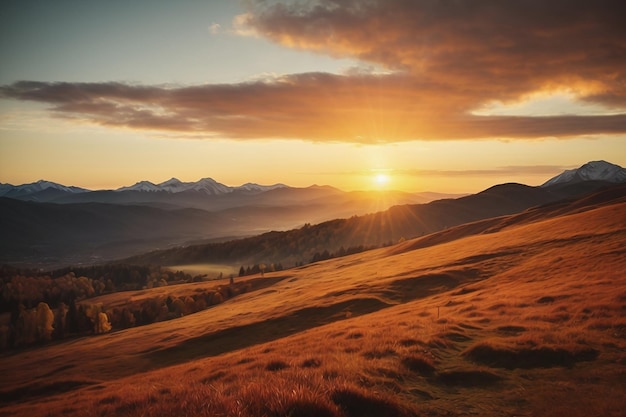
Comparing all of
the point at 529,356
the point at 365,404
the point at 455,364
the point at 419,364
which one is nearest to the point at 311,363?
the point at 419,364

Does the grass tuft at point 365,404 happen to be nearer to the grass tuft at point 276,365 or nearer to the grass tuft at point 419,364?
the grass tuft at point 419,364

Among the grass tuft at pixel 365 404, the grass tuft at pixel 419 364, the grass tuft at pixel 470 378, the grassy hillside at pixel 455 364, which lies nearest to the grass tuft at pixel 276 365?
the grassy hillside at pixel 455 364

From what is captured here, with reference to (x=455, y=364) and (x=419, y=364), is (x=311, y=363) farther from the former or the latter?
(x=455, y=364)

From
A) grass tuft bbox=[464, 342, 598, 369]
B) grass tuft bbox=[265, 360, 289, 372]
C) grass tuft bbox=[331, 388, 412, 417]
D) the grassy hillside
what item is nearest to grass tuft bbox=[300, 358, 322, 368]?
the grassy hillside

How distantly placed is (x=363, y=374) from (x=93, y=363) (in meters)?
72.6

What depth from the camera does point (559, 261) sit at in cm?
4797

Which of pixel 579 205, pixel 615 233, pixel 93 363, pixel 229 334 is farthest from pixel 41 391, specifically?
pixel 579 205

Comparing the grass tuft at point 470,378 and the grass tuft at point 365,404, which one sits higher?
the grass tuft at point 365,404

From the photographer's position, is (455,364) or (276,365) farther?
(276,365)

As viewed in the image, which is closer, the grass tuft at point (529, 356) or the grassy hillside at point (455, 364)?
the grassy hillside at point (455, 364)

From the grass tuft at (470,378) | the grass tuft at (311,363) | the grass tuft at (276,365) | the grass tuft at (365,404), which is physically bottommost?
the grass tuft at (276,365)

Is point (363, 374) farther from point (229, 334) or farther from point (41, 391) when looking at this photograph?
point (41, 391)

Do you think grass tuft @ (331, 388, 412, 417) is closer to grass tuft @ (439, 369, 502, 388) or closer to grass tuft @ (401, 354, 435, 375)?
grass tuft @ (439, 369, 502, 388)

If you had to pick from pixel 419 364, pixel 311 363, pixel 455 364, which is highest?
pixel 419 364
